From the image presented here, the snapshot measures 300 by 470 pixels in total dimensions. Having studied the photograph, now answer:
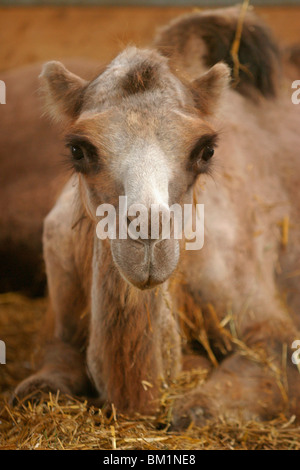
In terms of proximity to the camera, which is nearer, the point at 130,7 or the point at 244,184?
the point at 244,184

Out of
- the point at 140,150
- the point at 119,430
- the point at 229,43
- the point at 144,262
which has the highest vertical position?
the point at 229,43

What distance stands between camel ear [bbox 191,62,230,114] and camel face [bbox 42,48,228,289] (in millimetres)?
36

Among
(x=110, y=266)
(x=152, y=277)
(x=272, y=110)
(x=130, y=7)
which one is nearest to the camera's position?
(x=152, y=277)

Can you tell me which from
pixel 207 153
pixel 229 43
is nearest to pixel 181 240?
pixel 207 153

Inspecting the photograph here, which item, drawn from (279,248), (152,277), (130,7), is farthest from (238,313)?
(130,7)

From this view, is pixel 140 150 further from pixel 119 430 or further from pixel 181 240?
pixel 119 430

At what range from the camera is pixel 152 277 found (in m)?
2.17

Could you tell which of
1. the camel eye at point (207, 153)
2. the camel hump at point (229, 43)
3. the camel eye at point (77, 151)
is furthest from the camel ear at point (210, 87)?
the camel hump at point (229, 43)

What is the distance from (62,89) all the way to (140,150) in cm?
60

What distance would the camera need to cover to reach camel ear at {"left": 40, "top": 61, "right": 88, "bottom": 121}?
101 inches

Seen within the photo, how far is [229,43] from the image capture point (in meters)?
3.75
